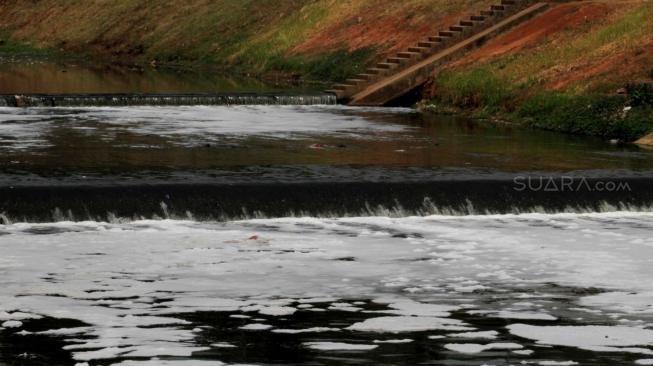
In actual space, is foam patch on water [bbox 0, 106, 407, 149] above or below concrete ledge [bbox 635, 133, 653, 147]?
above

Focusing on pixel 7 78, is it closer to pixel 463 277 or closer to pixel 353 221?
pixel 353 221

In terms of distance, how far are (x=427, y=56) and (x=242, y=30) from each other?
27.5 m

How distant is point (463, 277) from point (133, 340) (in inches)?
184

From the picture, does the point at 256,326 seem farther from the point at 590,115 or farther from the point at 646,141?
the point at 590,115

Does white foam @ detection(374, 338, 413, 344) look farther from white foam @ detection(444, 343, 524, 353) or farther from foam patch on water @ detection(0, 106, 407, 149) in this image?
foam patch on water @ detection(0, 106, 407, 149)

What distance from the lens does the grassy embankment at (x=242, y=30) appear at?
57812mm

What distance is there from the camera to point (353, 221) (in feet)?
71.0

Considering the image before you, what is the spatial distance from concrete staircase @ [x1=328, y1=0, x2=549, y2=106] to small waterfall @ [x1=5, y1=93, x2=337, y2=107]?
1.62 meters

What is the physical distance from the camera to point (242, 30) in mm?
73938

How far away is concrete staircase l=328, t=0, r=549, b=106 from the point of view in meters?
44.3

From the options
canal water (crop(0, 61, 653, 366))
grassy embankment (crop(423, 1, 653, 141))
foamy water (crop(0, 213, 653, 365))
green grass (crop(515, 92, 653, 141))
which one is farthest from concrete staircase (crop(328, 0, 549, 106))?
foamy water (crop(0, 213, 653, 365))

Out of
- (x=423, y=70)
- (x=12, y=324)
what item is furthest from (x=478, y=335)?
(x=423, y=70)

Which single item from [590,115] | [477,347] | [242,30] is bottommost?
[477,347]

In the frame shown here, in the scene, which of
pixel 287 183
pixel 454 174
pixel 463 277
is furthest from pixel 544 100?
pixel 463 277
